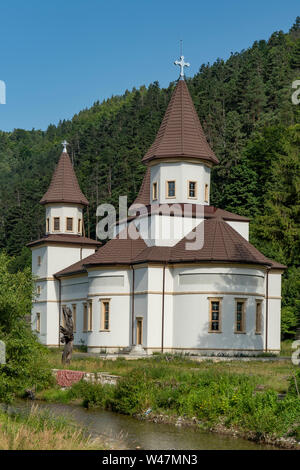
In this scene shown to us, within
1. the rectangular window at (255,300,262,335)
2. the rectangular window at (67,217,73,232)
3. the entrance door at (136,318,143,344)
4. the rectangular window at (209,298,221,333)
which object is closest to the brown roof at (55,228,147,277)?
the entrance door at (136,318,143,344)

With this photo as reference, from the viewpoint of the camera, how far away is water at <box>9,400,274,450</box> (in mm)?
15734

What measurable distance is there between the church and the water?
13466 millimetres

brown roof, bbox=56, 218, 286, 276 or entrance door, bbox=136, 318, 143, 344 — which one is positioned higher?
brown roof, bbox=56, 218, 286, 276

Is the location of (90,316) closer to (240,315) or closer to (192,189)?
(240,315)

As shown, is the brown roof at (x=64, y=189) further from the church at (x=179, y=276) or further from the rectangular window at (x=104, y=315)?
the rectangular window at (x=104, y=315)

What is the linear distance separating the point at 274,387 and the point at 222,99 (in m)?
76.5

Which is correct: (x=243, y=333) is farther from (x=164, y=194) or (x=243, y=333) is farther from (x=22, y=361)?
(x=22, y=361)

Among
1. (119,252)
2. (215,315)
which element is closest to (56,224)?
(119,252)

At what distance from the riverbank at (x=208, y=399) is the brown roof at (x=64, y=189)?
73.9 feet

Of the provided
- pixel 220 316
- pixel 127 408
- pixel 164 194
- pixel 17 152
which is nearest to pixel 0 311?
pixel 127 408

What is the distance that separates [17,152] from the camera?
15275 cm

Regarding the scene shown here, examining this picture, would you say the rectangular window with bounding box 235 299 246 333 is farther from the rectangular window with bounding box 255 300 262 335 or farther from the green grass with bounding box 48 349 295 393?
the green grass with bounding box 48 349 295 393

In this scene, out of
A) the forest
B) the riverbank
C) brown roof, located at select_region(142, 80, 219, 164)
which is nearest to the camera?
the riverbank

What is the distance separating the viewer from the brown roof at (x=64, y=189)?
152 ft
